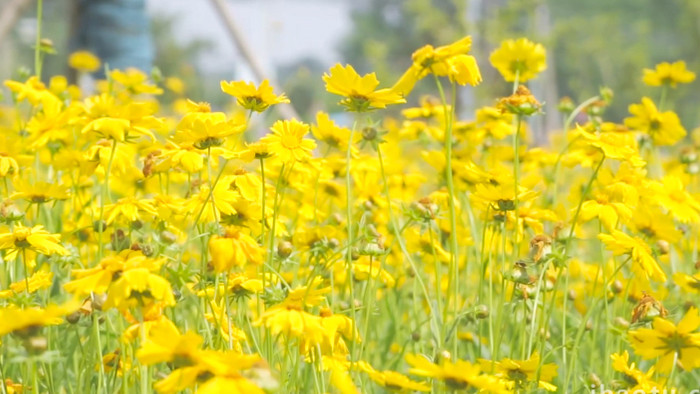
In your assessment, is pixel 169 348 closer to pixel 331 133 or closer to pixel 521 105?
pixel 521 105

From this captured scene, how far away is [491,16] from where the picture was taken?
6660mm

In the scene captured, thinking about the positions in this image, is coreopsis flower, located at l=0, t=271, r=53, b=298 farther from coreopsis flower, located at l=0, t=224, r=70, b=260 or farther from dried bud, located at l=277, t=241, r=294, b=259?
dried bud, located at l=277, t=241, r=294, b=259

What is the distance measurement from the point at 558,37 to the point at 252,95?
734 cm

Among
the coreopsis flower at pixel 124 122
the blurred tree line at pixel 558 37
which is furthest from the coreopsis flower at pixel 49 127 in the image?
the blurred tree line at pixel 558 37

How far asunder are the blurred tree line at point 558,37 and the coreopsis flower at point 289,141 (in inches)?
36.3

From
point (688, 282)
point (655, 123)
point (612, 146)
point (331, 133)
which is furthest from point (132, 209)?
point (655, 123)

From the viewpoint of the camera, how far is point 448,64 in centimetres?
97

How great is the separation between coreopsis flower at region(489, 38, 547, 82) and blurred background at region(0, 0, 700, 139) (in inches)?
34.7

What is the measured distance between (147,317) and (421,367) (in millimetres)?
243

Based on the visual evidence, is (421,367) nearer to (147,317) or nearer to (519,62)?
(147,317)

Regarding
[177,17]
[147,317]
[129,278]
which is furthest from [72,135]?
[177,17]

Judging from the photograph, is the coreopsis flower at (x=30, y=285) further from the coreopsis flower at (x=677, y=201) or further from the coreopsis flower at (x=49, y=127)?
the coreopsis flower at (x=677, y=201)

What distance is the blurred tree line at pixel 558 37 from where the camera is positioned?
21.5ft

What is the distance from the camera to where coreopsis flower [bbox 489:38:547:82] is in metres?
1.28
